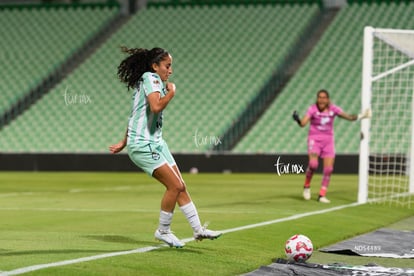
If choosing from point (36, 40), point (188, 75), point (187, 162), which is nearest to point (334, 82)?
point (188, 75)

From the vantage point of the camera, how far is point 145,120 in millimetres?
9672

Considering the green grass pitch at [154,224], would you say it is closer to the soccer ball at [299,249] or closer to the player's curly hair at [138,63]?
the soccer ball at [299,249]

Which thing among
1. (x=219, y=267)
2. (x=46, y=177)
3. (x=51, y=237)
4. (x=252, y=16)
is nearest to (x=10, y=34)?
(x=252, y=16)

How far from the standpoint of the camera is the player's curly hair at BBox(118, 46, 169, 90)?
986 cm

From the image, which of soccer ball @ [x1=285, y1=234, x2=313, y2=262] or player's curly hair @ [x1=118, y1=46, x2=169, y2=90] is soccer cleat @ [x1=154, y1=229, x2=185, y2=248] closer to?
soccer ball @ [x1=285, y1=234, x2=313, y2=262]

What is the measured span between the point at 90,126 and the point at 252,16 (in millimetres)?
8340

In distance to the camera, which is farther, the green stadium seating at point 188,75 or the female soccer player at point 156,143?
the green stadium seating at point 188,75

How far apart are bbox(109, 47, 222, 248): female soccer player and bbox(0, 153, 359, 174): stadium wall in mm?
19961

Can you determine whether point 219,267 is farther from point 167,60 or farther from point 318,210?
point 318,210

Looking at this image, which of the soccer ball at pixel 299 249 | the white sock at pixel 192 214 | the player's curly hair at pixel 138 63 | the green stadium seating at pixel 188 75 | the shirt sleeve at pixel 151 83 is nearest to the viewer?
the soccer ball at pixel 299 249

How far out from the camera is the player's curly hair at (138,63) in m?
9.86

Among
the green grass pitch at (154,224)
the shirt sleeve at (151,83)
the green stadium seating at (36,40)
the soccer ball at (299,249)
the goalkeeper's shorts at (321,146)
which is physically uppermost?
the green stadium seating at (36,40)

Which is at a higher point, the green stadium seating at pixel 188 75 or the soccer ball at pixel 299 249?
the green stadium seating at pixel 188 75

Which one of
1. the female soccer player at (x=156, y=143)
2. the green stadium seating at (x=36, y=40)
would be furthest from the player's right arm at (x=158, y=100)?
the green stadium seating at (x=36, y=40)
